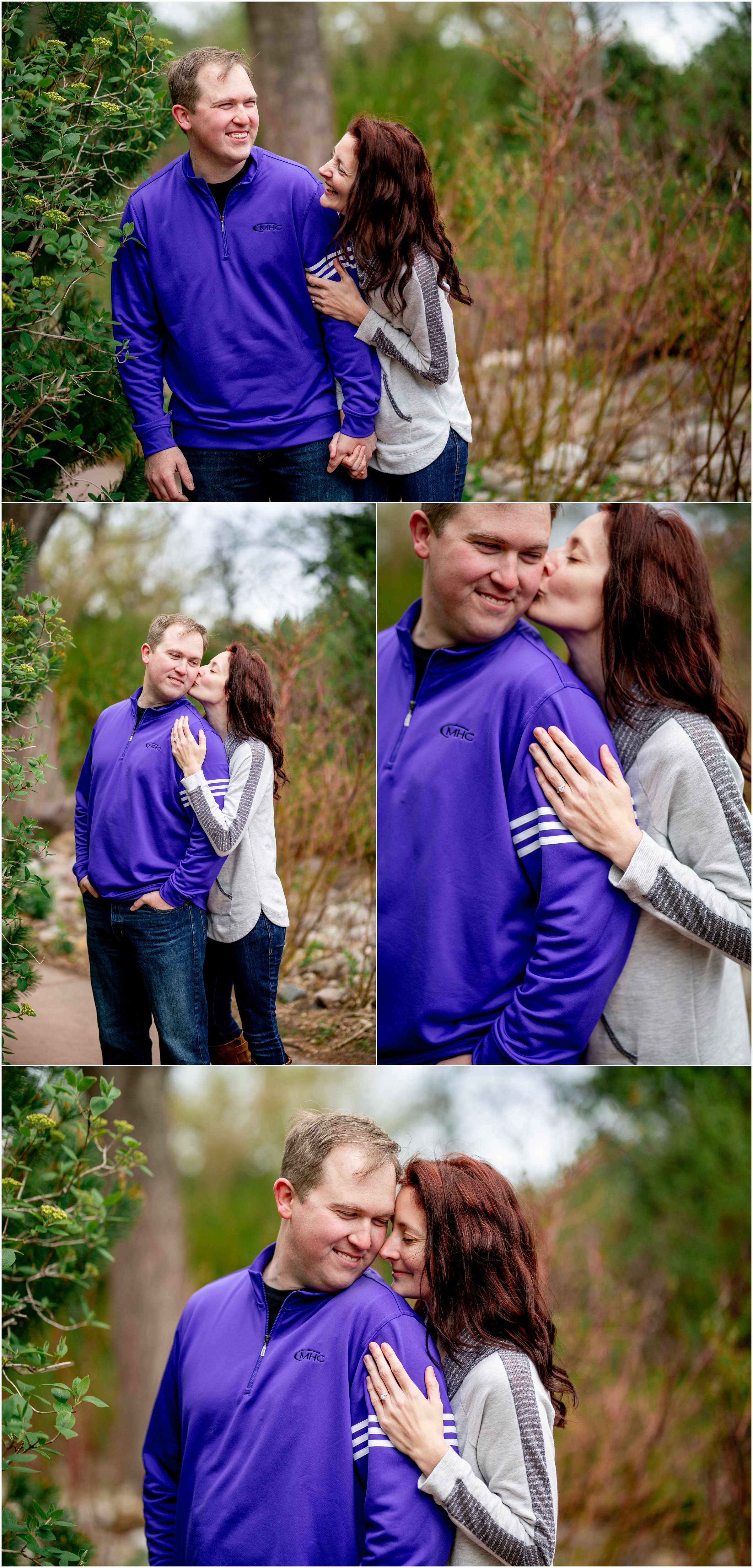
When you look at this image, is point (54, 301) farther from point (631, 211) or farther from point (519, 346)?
point (631, 211)

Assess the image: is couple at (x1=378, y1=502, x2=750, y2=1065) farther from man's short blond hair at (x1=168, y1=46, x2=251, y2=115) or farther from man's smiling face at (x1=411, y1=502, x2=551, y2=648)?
man's short blond hair at (x1=168, y1=46, x2=251, y2=115)

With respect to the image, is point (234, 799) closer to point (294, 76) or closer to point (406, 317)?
point (406, 317)

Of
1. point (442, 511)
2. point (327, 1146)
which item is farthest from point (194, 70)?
point (327, 1146)

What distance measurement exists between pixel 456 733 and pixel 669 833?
24.4 inches

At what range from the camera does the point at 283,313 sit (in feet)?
11.1

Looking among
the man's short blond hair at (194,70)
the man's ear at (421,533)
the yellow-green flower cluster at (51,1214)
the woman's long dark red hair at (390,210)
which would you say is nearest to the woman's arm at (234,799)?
the man's ear at (421,533)

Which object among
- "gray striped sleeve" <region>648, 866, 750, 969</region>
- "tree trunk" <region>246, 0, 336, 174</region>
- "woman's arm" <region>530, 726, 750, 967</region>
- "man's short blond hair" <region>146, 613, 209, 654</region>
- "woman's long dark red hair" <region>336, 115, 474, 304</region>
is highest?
"tree trunk" <region>246, 0, 336, 174</region>

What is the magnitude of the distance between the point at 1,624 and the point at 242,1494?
7.68ft

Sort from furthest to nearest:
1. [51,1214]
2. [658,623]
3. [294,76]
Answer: [294,76]
[658,623]
[51,1214]

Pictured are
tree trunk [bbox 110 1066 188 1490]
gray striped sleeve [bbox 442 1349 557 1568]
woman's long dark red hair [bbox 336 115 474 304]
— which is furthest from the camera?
tree trunk [bbox 110 1066 188 1490]

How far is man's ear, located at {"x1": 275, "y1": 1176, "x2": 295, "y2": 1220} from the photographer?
3098 mm

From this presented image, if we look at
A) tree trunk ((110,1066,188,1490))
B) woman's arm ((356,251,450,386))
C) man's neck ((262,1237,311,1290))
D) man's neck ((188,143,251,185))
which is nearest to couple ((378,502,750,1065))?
woman's arm ((356,251,450,386))

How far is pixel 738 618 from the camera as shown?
382cm

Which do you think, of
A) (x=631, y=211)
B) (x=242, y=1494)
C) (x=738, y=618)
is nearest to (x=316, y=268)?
(x=738, y=618)
